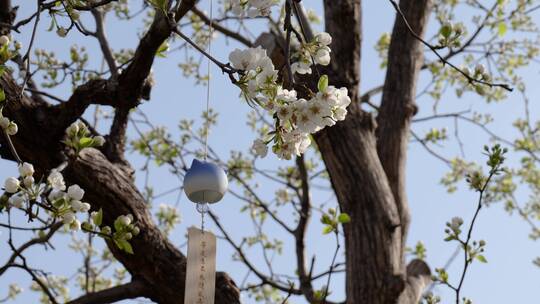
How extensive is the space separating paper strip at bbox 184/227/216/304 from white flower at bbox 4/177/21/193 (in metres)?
0.38

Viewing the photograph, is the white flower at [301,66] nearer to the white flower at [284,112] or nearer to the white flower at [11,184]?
the white flower at [284,112]

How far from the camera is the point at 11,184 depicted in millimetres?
1721

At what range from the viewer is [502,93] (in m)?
4.60

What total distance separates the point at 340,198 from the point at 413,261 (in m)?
0.50

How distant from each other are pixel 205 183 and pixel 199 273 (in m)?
0.20

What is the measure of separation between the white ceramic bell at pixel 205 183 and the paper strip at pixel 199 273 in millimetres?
112

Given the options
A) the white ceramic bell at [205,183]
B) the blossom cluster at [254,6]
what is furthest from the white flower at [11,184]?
the blossom cluster at [254,6]

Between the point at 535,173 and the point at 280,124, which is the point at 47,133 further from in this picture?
the point at 535,173

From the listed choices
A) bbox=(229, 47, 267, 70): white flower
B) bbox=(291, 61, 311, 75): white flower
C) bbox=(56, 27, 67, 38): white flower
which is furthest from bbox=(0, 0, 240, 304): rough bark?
bbox=(229, 47, 267, 70): white flower

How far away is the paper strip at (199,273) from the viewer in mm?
1740

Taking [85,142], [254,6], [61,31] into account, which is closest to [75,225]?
[85,142]

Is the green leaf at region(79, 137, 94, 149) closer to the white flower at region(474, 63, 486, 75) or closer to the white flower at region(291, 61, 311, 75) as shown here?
the white flower at region(291, 61, 311, 75)

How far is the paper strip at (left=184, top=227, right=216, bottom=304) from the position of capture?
1.74 metres

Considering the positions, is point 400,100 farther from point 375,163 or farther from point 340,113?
point 340,113
